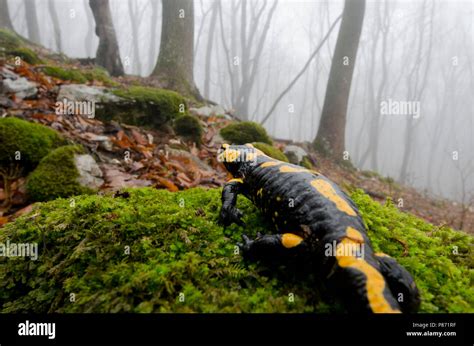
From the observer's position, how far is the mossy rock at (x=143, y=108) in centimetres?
622

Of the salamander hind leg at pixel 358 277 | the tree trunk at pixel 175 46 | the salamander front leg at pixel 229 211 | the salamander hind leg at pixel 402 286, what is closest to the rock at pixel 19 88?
the tree trunk at pixel 175 46

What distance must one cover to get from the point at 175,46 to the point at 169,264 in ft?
34.1

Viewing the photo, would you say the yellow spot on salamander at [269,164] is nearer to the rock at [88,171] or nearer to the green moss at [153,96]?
the rock at [88,171]

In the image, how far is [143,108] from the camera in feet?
21.2

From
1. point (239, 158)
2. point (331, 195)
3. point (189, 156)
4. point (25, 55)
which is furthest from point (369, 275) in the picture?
point (25, 55)

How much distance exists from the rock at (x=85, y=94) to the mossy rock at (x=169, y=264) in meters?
4.04

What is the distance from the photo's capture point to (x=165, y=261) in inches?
77.8

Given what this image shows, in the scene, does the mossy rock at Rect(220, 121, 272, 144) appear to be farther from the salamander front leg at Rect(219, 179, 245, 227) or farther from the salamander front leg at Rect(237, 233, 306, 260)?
the salamander front leg at Rect(237, 233, 306, 260)

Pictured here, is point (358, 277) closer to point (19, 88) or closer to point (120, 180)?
point (120, 180)

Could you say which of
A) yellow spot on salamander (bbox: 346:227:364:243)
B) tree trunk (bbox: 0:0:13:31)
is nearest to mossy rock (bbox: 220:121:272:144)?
yellow spot on salamander (bbox: 346:227:364:243)

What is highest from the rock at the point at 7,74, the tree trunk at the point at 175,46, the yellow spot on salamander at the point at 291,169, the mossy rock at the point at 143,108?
the tree trunk at the point at 175,46

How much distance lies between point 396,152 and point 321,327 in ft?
294

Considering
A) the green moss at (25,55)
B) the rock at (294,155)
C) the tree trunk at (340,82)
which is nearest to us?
the green moss at (25,55)

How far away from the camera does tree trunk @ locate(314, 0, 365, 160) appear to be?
1155 centimetres
